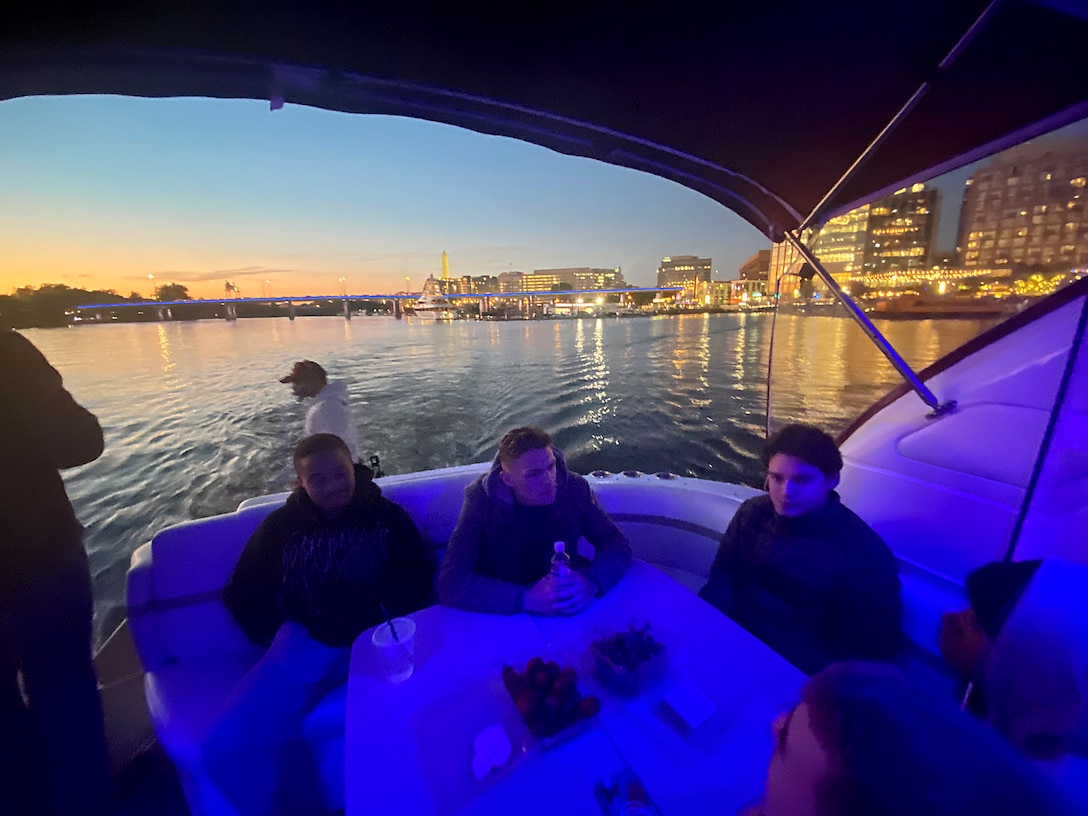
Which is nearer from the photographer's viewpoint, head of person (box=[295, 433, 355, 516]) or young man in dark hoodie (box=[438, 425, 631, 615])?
young man in dark hoodie (box=[438, 425, 631, 615])

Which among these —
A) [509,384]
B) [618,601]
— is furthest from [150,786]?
[509,384]

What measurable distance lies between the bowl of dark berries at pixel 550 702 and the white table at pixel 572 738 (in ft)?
0.08

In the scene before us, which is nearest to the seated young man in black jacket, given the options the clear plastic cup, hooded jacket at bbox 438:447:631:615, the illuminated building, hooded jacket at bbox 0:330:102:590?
hooded jacket at bbox 438:447:631:615

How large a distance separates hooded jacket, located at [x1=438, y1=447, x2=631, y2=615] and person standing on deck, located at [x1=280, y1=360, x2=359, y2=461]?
5.24ft

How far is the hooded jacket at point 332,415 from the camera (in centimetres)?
284

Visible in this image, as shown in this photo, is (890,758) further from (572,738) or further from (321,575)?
(321,575)

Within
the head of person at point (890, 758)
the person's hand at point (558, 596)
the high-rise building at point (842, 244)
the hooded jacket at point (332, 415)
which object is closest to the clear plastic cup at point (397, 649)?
the person's hand at point (558, 596)

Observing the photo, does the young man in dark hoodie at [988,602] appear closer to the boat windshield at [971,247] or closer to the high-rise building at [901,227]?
the boat windshield at [971,247]

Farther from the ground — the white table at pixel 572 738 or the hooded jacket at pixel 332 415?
the hooded jacket at pixel 332 415

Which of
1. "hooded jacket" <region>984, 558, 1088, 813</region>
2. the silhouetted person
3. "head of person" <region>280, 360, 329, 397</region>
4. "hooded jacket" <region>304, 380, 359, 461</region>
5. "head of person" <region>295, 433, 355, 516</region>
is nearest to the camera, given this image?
the silhouetted person

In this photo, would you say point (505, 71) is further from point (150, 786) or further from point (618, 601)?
point (150, 786)

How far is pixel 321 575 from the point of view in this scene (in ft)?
5.13

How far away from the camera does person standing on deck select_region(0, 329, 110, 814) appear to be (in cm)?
116

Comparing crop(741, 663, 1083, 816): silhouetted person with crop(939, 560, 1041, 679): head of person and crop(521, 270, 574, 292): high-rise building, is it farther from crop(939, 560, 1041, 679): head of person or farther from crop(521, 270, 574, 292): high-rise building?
crop(521, 270, 574, 292): high-rise building
